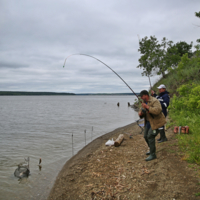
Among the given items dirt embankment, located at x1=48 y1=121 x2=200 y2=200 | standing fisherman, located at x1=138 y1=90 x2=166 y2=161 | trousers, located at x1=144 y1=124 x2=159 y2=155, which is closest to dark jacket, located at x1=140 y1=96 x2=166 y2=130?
standing fisherman, located at x1=138 y1=90 x2=166 y2=161

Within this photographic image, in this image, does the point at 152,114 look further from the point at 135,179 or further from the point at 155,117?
the point at 135,179

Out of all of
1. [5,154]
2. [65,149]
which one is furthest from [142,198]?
[5,154]

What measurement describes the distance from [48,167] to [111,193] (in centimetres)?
443

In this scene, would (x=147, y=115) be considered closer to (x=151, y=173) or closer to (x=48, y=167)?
(x=151, y=173)

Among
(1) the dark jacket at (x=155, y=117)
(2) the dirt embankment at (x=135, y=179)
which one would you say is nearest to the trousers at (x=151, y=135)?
(1) the dark jacket at (x=155, y=117)

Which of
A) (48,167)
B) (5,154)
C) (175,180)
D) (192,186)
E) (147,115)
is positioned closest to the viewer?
(192,186)

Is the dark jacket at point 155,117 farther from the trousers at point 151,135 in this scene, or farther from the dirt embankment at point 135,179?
the dirt embankment at point 135,179

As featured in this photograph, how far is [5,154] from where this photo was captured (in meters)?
9.36

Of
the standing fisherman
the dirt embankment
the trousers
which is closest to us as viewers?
the dirt embankment

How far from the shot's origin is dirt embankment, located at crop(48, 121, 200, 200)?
377cm

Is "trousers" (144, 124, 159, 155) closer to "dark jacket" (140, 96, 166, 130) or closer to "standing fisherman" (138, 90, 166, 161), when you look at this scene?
"standing fisherman" (138, 90, 166, 161)

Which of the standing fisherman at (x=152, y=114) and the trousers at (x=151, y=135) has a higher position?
the standing fisherman at (x=152, y=114)

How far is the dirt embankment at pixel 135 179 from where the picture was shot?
377 cm

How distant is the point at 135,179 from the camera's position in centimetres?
450
